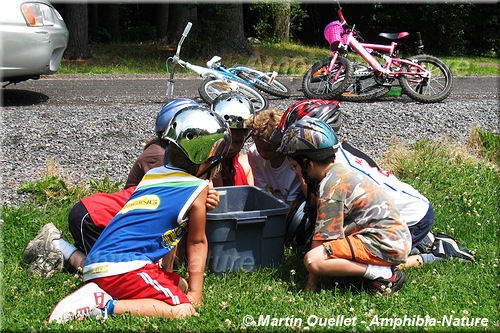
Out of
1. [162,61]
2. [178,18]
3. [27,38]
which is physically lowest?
[162,61]

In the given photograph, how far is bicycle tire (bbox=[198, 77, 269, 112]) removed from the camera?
8.83 metres

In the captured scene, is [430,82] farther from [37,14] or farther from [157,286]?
[157,286]

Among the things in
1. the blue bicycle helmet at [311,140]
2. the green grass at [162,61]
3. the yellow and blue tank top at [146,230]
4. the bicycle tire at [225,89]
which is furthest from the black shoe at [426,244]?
the green grass at [162,61]

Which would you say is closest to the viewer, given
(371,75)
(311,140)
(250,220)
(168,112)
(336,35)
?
(311,140)

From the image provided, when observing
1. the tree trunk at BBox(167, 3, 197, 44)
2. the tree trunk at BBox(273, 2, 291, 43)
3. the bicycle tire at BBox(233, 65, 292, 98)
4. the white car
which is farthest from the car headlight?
the tree trunk at BBox(273, 2, 291, 43)

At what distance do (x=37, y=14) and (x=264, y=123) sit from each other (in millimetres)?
5496

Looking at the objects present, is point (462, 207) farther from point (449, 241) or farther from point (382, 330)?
point (382, 330)

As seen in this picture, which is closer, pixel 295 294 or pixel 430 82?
pixel 295 294

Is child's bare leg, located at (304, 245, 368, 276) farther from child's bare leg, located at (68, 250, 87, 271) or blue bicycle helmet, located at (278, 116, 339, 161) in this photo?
child's bare leg, located at (68, 250, 87, 271)

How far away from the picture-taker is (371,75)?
965 cm

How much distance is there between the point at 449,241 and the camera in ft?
14.9

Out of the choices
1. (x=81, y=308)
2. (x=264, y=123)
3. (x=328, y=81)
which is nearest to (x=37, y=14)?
(x=328, y=81)

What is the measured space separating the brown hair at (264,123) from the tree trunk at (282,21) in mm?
19160

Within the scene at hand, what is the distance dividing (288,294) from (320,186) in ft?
2.16
